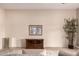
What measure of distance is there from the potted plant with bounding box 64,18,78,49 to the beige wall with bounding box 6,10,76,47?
14.0 inches

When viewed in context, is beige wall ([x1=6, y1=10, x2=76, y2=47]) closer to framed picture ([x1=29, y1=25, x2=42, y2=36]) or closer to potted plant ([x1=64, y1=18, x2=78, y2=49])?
framed picture ([x1=29, y1=25, x2=42, y2=36])

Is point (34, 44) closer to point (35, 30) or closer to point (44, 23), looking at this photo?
point (35, 30)

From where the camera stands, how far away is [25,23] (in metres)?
9.02

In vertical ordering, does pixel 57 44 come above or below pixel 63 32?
below

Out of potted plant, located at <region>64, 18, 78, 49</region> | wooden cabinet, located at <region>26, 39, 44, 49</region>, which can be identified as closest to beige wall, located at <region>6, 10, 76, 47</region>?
potted plant, located at <region>64, 18, 78, 49</region>

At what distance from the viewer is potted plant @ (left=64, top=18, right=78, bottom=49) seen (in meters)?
8.38

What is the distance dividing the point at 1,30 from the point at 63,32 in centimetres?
360

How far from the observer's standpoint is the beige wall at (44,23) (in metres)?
9.01

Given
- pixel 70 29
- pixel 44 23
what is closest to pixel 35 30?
pixel 44 23

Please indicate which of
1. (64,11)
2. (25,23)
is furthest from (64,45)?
(25,23)

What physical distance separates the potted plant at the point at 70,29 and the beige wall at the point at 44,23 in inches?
14.0

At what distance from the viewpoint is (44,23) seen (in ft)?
29.5

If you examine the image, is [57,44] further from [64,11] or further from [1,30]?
[1,30]

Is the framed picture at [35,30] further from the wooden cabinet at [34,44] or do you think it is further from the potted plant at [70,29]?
the potted plant at [70,29]
